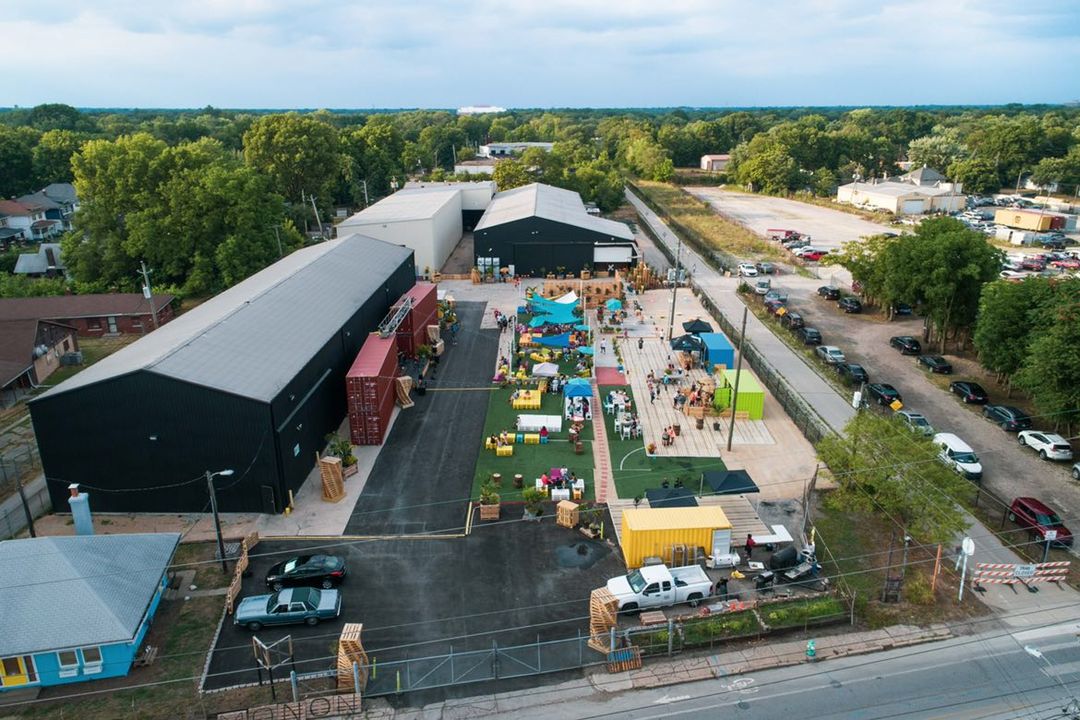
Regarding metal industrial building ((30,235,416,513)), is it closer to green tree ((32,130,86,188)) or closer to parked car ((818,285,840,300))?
parked car ((818,285,840,300))

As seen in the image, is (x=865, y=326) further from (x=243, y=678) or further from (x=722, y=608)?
(x=243, y=678)

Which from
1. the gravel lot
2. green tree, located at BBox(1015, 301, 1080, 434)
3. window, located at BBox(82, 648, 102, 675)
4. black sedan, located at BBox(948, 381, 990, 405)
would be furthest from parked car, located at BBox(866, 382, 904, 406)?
window, located at BBox(82, 648, 102, 675)

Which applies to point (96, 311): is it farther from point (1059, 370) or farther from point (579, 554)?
point (1059, 370)

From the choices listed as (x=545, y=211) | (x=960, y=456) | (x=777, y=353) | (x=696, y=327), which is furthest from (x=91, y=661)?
(x=545, y=211)

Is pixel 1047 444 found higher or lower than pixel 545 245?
lower

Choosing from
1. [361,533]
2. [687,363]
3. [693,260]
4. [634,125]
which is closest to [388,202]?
[693,260]

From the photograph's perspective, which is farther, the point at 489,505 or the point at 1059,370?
the point at 1059,370
